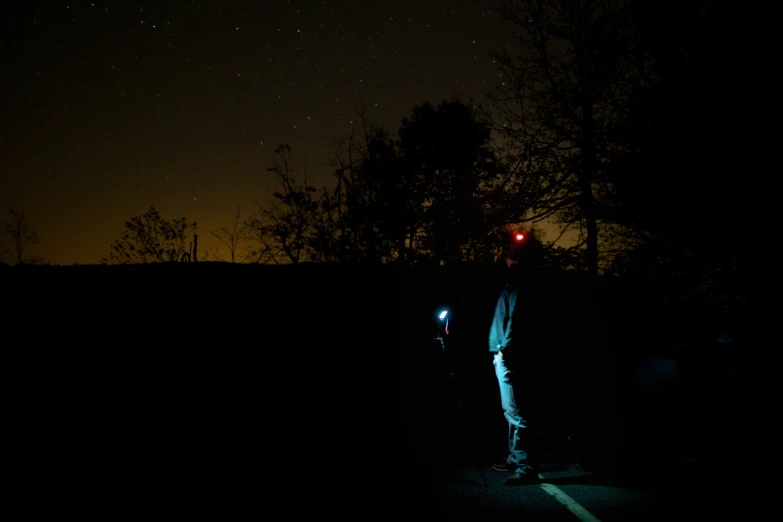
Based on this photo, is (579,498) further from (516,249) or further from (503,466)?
(516,249)

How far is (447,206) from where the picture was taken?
14.6 metres

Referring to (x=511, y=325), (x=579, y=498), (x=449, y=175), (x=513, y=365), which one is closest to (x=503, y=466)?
(x=579, y=498)

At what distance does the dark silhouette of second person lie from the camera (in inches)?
182

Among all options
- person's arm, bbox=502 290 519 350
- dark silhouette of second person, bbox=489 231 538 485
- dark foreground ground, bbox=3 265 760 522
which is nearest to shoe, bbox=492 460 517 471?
dark silhouette of second person, bbox=489 231 538 485

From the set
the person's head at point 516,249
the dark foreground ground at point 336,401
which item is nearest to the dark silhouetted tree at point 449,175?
the dark foreground ground at point 336,401

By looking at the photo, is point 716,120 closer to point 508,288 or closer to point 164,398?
point 508,288

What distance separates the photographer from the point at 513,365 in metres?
4.75

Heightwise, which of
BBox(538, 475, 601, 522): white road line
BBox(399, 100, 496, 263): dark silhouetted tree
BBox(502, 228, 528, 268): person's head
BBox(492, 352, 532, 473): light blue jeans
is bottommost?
BBox(538, 475, 601, 522): white road line

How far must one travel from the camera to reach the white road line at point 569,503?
11.8 ft

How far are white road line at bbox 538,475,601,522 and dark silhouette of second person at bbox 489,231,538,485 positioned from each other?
192 millimetres

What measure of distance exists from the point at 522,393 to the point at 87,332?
7.87m

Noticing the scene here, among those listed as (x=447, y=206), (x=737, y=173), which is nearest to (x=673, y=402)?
(x=737, y=173)

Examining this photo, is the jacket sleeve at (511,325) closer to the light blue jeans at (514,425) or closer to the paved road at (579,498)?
the light blue jeans at (514,425)

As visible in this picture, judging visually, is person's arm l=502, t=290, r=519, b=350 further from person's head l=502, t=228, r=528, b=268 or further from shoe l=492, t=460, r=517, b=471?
shoe l=492, t=460, r=517, b=471
